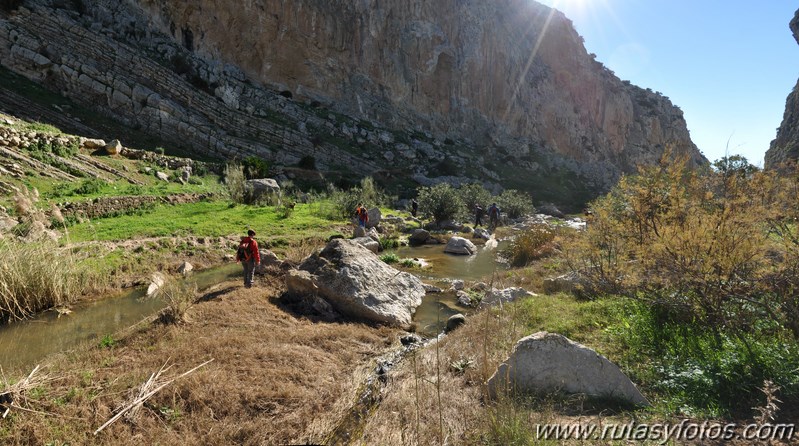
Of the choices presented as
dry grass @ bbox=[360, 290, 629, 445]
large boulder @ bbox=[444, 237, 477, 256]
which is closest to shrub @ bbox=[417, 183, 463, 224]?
large boulder @ bbox=[444, 237, 477, 256]

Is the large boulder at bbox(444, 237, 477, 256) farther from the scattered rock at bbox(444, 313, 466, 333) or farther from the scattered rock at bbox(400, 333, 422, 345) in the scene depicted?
the scattered rock at bbox(400, 333, 422, 345)

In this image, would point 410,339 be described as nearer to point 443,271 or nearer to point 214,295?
point 214,295

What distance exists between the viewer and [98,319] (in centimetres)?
831

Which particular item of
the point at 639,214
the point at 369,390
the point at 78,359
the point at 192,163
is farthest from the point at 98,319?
the point at 192,163

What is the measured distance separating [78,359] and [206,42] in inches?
1731

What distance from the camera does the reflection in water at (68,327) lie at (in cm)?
657

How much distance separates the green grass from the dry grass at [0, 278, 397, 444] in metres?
8.17

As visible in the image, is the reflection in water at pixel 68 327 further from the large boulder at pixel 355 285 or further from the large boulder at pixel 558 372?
the large boulder at pixel 558 372

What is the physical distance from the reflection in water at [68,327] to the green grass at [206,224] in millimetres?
4003

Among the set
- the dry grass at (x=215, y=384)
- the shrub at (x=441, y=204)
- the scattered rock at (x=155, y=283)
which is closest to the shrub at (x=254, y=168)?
the shrub at (x=441, y=204)

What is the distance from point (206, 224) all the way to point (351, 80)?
4050 centimetres

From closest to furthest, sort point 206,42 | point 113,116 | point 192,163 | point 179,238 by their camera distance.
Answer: point 179,238
point 192,163
point 113,116
point 206,42

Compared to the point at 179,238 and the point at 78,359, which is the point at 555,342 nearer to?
the point at 78,359

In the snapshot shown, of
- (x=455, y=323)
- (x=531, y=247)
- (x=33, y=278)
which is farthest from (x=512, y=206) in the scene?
(x=33, y=278)
